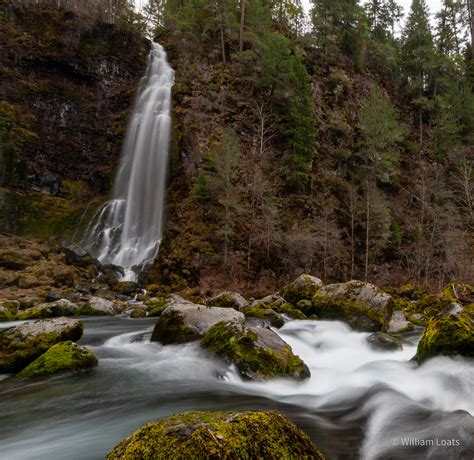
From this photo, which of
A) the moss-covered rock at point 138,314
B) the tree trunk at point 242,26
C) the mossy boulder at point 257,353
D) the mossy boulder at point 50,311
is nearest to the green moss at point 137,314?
the moss-covered rock at point 138,314

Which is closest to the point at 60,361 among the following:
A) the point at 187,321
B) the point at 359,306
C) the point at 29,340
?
the point at 29,340

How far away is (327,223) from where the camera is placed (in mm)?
25047

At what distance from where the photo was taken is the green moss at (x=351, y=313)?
10.1m

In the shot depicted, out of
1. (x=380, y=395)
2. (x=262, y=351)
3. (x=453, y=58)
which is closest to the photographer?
(x=380, y=395)

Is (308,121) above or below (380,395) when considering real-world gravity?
above

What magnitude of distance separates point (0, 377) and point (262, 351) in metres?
4.37

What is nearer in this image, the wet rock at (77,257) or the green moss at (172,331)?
the green moss at (172,331)

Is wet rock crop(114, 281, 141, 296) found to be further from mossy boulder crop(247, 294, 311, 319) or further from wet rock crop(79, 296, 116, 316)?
mossy boulder crop(247, 294, 311, 319)

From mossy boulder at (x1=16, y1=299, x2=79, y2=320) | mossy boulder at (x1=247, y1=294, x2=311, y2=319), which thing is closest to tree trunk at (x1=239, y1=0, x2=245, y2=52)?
mossy boulder at (x1=247, y1=294, x2=311, y2=319)

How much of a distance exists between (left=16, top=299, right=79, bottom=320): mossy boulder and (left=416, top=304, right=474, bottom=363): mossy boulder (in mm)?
11671

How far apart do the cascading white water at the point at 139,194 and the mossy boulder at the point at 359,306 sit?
1364 cm

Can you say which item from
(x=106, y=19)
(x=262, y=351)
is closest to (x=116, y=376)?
(x=262, y=351)

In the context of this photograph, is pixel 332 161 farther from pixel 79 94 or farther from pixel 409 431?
pixel 409 431

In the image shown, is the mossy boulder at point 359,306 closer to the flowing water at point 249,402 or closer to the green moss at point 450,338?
the flowing water at point 249,402
